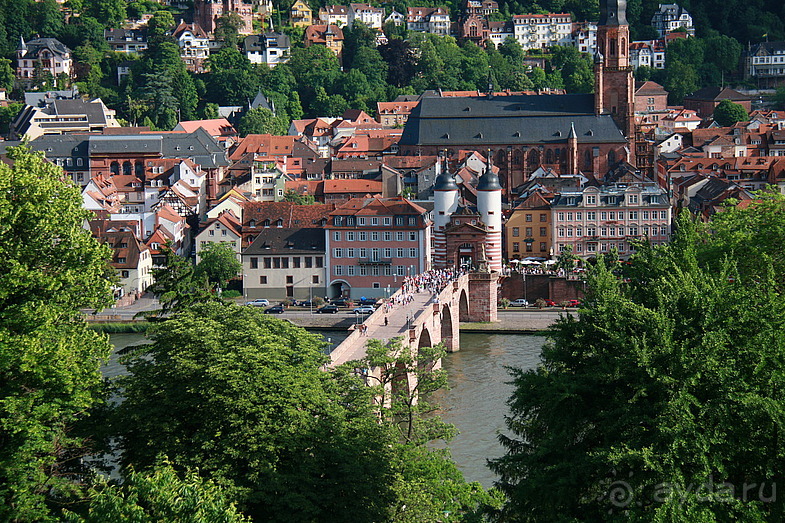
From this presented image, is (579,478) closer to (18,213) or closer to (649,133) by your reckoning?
(18,213)

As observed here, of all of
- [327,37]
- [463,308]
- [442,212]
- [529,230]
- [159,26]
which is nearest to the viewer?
[463,308]

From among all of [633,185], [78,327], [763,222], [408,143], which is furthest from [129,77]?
[78,327]

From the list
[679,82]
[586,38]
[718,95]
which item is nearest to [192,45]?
[586,38]

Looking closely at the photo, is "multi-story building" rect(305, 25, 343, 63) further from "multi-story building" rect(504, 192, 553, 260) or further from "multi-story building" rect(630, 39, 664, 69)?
"multi-story building" rect(504, 192, 553, 260)

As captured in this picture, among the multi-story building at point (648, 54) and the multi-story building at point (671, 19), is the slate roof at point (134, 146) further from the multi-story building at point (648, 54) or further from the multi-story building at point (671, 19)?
the multi-story building at point (671, 19)

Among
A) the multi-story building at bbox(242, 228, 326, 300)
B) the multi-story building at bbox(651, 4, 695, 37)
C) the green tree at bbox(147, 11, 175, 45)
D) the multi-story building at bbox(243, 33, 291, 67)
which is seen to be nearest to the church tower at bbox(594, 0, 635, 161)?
the multi-story building at bbox(242, 228, 326, 300)

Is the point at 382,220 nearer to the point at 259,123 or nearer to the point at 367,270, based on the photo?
the point at 367,270
